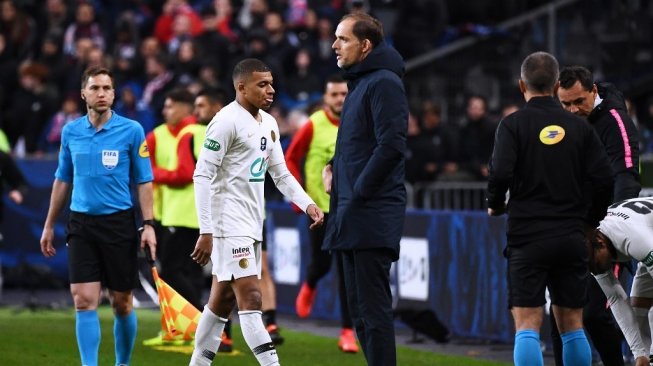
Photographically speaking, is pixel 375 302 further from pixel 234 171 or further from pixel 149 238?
pixel 149 238

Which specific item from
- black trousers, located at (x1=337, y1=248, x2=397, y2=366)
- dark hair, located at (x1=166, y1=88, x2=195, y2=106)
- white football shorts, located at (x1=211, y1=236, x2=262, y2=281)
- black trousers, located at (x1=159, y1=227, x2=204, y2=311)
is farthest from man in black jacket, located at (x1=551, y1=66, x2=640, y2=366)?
dark hair, located at (x1=166, y1=88, x2=195, y2=106)

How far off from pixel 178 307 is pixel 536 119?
321 cm

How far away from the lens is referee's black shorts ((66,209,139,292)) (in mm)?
10484

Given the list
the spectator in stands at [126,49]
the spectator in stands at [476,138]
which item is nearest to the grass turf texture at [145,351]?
the spectator in stands at [476,138]

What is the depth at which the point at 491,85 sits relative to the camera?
22.2 metres

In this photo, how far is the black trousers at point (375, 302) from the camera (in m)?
9.16

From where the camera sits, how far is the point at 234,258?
9.63 meters

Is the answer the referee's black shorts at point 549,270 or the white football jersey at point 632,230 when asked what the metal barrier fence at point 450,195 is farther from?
the referee's black shorts at point 549,270

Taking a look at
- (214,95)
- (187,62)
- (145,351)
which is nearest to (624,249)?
(214,95)

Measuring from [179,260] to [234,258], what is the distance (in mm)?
3297

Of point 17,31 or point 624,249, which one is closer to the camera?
point 624,249

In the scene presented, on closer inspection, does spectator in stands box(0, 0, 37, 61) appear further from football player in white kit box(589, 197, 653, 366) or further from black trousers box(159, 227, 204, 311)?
football player in white kit box(589, 197, 653, 366)

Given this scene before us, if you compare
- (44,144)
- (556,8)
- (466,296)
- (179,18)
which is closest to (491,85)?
(556,8)

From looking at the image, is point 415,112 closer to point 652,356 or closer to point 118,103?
point 118,103
